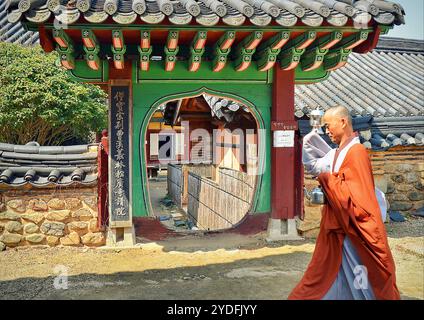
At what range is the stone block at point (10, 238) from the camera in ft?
21.4

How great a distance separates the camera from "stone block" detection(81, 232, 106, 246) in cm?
665

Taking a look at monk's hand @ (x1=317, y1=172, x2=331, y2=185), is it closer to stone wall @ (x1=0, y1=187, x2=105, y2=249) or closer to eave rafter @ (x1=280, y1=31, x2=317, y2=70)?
eave rafter @ (x1=280, y1=31, x2=317, y2=70)

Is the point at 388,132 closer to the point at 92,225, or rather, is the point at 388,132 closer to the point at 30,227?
the point at 92,225

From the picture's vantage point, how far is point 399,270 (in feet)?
18.2

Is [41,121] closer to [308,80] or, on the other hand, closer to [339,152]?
→ [308,80]

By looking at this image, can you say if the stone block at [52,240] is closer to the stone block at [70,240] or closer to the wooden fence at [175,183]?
the stone block at [70,240]

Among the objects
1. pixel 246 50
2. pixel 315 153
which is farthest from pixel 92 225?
pixel 315 153

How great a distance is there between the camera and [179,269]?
576 centimetres

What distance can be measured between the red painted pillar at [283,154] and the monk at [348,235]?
10.3 feet

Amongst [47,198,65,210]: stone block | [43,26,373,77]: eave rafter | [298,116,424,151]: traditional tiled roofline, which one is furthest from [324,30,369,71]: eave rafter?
[47,198,65,210]: stone block

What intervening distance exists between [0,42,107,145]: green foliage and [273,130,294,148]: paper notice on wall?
4.93 meters

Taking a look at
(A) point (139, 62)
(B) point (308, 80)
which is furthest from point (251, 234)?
(A) point (139, 62)

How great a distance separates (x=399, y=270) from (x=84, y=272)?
13.4 feet

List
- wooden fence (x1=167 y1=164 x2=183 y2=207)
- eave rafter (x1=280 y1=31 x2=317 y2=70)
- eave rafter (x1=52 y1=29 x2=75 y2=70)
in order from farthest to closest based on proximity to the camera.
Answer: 1. wooden fence (x1=167 y1=164 x2=183 y2=207)
2. eave rafter (x1=280 y1=31 x2=317 y2=70)
3. eave rafter (x1=52 y1=29 x2=75 y2=70)
